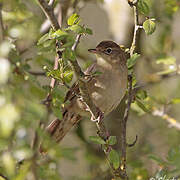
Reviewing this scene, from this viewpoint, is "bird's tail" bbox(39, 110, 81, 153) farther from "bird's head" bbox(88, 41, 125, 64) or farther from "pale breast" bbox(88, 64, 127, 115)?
"bird's head" bbox(88, 41, 125, 64)

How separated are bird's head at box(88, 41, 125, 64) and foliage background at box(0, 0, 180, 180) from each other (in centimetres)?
21

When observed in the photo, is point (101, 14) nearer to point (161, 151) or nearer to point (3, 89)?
point (161, 151)

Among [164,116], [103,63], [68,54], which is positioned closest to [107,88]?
[103,63]

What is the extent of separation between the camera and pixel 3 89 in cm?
143

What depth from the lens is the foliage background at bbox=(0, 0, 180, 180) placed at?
59.6 inches

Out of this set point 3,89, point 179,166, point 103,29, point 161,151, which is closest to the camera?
point 3,89

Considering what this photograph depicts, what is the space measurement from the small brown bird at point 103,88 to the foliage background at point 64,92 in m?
0.16

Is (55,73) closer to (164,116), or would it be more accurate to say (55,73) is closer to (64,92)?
(64,92)

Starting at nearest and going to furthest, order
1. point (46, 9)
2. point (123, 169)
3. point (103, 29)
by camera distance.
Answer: point (46, 9) < point (123, 169) < point (103, 29)

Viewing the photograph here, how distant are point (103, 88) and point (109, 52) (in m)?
0.48

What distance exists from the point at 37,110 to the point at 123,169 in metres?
1.64

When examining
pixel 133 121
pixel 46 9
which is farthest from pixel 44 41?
pixel 133 121

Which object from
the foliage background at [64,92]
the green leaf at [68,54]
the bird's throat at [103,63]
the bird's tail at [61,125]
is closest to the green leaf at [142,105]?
the foliage background at [64,92]

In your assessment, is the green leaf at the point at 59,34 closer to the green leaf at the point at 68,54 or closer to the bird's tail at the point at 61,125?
the green leaf at the point at 68,54
